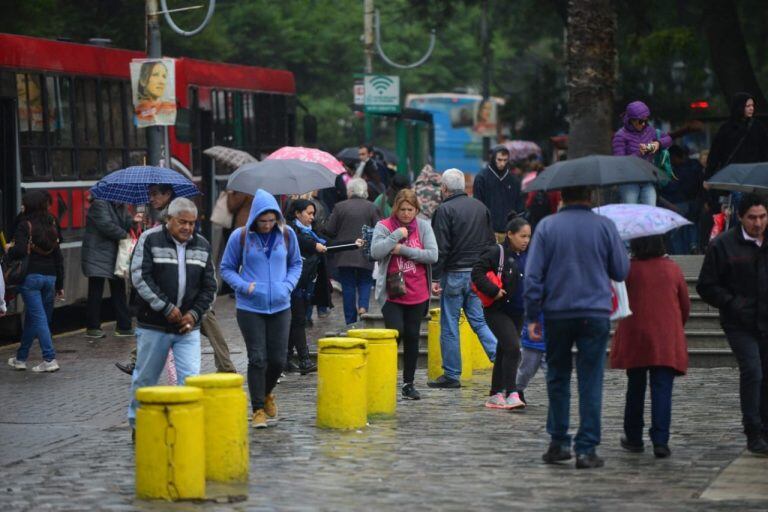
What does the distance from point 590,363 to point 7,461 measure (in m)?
3.70

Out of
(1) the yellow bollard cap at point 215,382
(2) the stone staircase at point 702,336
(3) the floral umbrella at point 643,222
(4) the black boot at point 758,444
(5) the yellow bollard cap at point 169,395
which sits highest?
(3) the floral umbrella at point 643,222

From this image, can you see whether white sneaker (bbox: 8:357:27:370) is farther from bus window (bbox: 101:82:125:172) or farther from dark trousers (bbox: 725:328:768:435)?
dark trousers (bbox: 725:328:768:435)

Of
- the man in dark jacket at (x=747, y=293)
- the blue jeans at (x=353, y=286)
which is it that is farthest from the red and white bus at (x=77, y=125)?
the man in dark jacket at (x=747, y=293)

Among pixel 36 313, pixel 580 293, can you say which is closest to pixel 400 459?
pixel 580 293

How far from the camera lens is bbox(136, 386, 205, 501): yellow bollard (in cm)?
925

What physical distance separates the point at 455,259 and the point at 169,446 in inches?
219

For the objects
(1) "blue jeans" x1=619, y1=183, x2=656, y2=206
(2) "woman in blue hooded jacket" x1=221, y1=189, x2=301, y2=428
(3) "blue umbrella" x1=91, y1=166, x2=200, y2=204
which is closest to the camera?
(2) "woman in blue hooded jacket" x1=221, y1=189, x2=301, y2=428

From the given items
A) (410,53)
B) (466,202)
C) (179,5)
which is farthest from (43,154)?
(410,53)

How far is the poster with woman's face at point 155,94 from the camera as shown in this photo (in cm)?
2002

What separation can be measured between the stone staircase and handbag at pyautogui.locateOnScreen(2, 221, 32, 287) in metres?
3.54

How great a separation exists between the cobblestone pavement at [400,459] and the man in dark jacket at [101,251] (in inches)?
155

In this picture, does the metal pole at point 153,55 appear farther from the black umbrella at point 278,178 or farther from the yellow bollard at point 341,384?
the yellow bollard at point 341,384

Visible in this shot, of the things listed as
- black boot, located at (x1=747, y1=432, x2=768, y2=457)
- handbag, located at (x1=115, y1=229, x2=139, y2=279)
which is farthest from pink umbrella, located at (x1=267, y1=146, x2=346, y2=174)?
black boot, located at (x1=747, y1=432, x2=768, y2=457)

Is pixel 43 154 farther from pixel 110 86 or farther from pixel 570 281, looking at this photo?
pixel 570 281
